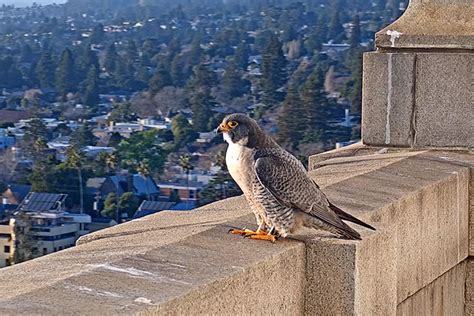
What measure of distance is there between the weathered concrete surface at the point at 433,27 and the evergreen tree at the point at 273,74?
137 ft

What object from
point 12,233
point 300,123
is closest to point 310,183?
point 12,233

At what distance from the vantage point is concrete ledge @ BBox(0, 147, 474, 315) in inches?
106

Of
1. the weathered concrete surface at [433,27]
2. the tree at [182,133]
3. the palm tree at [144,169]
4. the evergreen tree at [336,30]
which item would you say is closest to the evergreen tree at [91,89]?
the tree at [182,133]

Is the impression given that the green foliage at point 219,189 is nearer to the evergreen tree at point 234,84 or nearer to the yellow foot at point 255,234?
the yellow foot at point 255,234

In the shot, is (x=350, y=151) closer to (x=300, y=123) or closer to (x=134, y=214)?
(x=134, y=214)

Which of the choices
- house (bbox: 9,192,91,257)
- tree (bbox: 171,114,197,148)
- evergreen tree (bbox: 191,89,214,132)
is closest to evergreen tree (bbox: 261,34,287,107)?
evergreen tree (bbox: 191,89,214,132)

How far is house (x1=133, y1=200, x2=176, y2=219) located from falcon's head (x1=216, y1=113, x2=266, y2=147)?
24.8 m

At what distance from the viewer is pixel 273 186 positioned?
3.47 m

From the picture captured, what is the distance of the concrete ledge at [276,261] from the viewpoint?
2.71 metres

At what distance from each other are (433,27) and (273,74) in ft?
165

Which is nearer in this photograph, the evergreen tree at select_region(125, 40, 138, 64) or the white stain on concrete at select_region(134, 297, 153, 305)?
the white stain on concrete at select_region(134, 297, 153, 305)

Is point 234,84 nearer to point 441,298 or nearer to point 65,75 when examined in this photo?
point 65,75

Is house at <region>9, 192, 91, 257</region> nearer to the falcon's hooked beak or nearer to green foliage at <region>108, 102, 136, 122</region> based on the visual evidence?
the falcon's hooked beak

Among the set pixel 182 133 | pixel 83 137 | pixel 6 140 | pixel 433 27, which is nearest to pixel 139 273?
pixel 433 27
